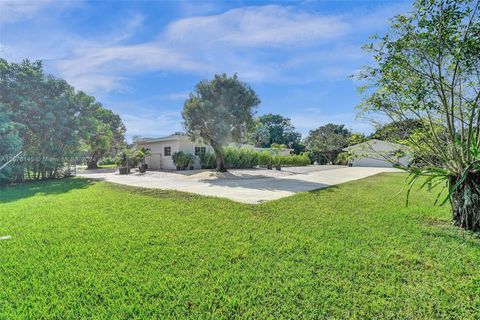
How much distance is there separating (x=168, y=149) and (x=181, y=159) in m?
2.37

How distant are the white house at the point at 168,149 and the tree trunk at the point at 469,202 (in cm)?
1692

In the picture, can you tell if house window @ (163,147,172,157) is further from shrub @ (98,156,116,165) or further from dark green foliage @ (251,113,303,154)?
dark green foliage @ (251,113,303,154)

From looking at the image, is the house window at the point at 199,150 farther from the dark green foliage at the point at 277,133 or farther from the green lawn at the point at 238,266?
the dark green foliage at the point at 277,133

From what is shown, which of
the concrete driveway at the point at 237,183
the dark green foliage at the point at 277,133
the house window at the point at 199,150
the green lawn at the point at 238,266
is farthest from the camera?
the dark green foliage at the point at 277,133

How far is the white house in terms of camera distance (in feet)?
64.8

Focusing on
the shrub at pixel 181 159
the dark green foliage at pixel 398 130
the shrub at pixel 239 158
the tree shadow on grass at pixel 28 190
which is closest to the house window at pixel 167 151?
the shrub at pixel 181 159

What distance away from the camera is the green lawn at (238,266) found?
2305 mm

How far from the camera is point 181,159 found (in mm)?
19016

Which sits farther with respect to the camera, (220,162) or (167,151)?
(167,151)

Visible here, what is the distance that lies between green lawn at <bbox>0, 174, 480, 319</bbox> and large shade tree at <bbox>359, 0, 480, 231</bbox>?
1081 mm

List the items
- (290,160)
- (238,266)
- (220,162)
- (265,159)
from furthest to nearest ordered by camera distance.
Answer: (290,160) < (265,159) < (220,162) < (238,266)

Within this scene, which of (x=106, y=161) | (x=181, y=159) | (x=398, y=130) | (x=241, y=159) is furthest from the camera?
(x=106, y=161)

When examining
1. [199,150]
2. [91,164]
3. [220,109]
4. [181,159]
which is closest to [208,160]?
[199,150]

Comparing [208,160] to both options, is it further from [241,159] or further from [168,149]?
[168,149]
